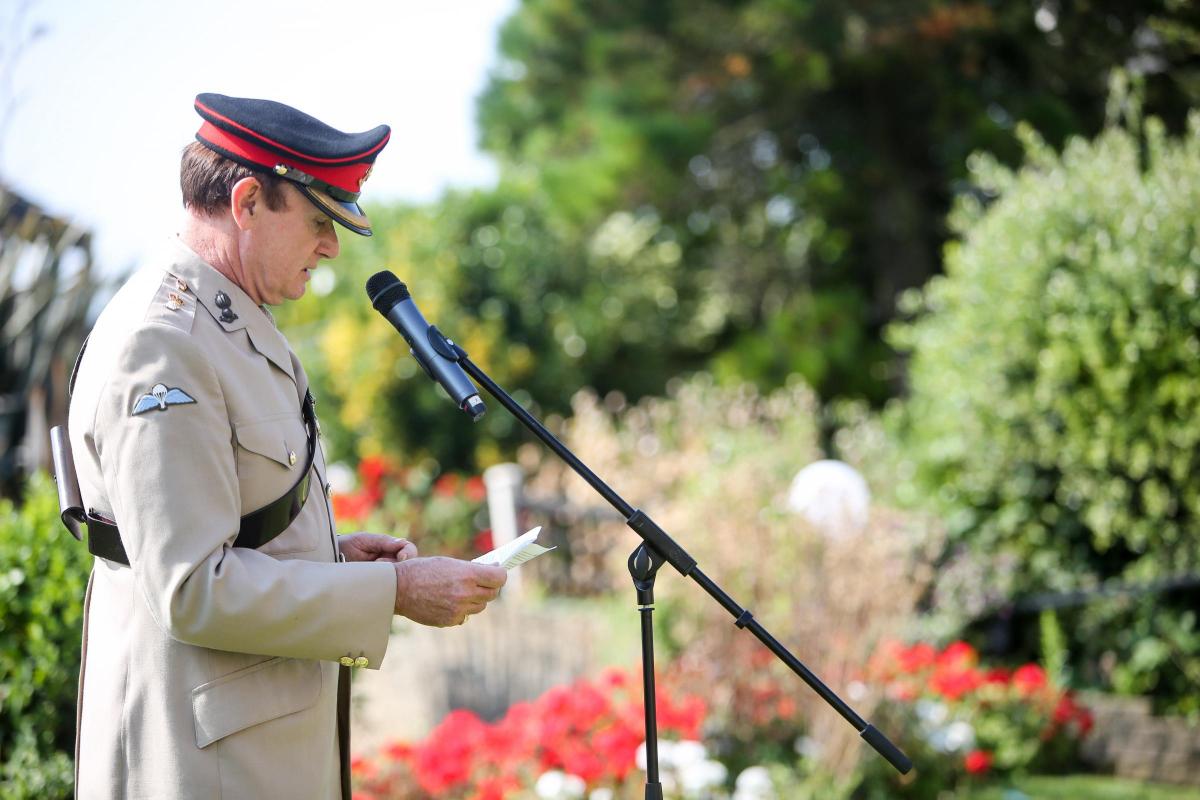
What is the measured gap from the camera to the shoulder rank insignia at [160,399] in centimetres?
163

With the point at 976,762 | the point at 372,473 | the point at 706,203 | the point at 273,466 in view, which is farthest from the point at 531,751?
the point at 706,203

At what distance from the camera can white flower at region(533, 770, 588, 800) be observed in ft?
11.9

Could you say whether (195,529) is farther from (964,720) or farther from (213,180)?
(964,720)

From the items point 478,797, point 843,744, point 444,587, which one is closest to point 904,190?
point 843,744

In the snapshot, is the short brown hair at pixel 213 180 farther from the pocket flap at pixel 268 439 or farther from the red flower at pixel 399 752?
the red flower at pixel 399 752

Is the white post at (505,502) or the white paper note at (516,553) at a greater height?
the white post at (505,502)

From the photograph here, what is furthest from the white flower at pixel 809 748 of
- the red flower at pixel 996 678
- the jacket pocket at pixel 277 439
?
the jacket pocket at pixel 277 439

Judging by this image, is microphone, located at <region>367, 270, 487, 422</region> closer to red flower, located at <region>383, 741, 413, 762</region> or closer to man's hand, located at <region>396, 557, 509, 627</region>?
man's hand, located at <region>396, 557, 509, 627</region>

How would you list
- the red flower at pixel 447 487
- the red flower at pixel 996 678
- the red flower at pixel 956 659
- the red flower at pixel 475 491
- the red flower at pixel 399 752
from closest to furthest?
1. the red flower at pixel 399 752
2. the red flower at pixel 956 659
3. the red flower at pixel 996 678
4. the red flower at pixel 475 491
5. the red flower at pixel 447 487

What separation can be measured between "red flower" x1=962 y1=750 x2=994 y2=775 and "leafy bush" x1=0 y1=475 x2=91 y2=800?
3514 millimetres

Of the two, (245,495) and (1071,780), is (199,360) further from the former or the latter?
(1071,780)

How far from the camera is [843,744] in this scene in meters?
4.20

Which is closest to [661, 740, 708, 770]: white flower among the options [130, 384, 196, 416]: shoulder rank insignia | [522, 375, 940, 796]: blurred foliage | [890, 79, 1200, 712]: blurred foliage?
[522, 375, 940, 796]: blurred foliage

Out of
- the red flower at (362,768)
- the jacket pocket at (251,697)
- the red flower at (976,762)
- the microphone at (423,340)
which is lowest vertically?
the jacket pocket at (251,697)
